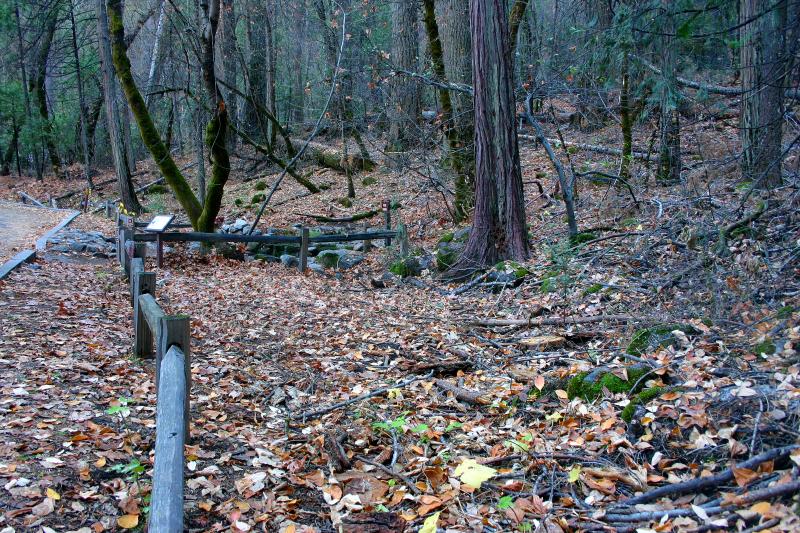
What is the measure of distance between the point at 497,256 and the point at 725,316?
202 inches

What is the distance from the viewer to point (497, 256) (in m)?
10.0

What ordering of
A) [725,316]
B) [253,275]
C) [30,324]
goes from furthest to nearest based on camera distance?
[253,275]
[30,324]
[725,316]

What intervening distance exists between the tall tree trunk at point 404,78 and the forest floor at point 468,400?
372 inches

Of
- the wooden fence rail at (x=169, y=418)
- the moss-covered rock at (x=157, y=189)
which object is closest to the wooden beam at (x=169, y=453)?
the wooden fence rail at (x=169, y=418)

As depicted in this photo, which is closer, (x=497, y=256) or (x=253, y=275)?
(x=497, y=256)

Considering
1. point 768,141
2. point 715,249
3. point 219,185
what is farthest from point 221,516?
point 219,185

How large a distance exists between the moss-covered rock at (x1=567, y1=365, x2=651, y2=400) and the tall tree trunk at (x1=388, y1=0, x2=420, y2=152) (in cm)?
1187

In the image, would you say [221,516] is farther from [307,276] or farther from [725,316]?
[307,276]

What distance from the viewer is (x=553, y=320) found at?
22.2 feet

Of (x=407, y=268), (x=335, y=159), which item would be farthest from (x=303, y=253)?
(x=335, y=159)

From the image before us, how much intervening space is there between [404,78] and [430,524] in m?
15.4

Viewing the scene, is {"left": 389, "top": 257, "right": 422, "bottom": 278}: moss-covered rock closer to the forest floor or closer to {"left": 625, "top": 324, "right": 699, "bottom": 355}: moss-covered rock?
the forest floor

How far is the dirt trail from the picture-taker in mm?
12706

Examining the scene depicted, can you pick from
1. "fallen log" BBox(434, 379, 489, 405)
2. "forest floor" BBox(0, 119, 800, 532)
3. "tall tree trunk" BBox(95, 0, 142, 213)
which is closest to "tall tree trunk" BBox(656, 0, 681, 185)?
"forest floor" BBox(0, 119, 800, 532)
